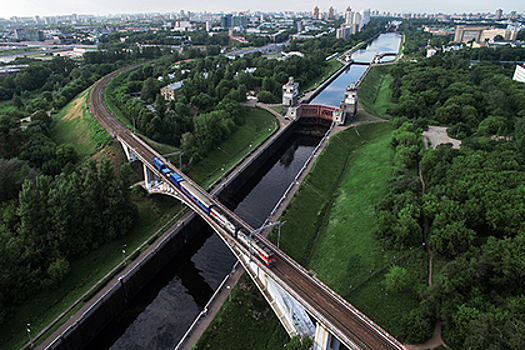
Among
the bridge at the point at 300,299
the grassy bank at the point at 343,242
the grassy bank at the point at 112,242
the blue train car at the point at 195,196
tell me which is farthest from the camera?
the blue train car at the point at 195,196

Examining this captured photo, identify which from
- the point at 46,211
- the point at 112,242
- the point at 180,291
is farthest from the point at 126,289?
the point at 46,211

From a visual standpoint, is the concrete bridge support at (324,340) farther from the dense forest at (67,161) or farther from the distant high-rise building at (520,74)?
the distant high-rise building at (520,74)

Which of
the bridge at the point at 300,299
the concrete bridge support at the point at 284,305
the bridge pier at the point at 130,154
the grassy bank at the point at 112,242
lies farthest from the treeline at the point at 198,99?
the concrete bridge support at the point at 284,305

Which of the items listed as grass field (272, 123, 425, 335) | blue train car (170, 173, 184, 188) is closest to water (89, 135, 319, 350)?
grass field (272, 123, 425, 335)

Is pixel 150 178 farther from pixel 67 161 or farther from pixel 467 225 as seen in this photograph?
pixel 467 225

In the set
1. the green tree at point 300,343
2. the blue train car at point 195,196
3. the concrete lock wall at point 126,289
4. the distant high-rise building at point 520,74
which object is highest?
the distant high-rise building at point 520,74

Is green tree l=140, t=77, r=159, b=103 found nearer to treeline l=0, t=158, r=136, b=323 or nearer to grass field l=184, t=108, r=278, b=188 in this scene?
grass field l=184, t=108, r=278, b=188
